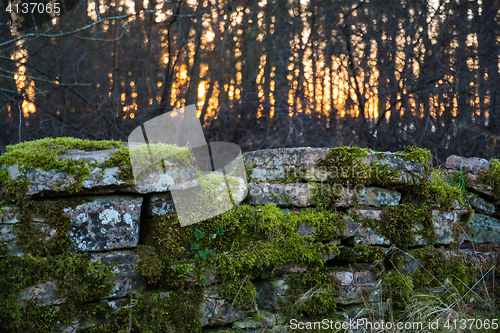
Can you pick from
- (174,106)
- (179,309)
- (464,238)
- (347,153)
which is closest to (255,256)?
(179,309)

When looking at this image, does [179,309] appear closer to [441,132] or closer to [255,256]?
[255,256]

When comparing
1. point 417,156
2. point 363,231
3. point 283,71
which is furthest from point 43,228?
point 283,71

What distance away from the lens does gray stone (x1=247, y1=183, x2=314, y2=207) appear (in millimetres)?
2426

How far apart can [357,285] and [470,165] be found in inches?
85.2

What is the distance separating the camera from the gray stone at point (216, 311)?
207 centimetres

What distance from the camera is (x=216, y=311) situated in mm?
2086

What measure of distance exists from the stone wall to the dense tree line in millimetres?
2294

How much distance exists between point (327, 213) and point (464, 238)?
1466mm

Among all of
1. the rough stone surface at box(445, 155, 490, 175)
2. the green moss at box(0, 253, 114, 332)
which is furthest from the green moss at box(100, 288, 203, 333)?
the rough stone surface at box(445, 155, 490, 175)

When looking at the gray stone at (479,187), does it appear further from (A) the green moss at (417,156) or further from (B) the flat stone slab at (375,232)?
(A) the green moss at (417,156)

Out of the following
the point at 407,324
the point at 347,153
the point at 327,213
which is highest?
the point at 347,153

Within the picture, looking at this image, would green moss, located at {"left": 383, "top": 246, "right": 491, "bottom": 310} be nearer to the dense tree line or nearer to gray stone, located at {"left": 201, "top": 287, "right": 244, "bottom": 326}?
gray stone, located at {"left": 201, "top": 287, "right": 244, "bottom": 326}

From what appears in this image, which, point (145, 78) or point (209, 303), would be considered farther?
point (145, 78)

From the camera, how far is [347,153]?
2.48 meters
